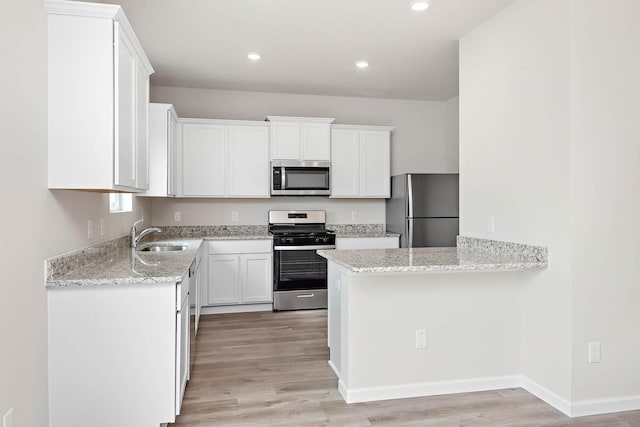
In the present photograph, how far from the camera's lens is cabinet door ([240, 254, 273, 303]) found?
16.3 ft

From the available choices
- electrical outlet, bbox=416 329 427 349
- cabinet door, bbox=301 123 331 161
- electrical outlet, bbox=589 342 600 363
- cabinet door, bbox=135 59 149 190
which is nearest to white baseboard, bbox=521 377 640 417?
electrical outlet, bbox=589 342 600 363

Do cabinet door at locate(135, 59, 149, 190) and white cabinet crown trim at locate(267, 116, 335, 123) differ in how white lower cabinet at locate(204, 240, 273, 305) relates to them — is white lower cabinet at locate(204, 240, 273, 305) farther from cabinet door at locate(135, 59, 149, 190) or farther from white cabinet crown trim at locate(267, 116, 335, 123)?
cabinet door at locate(135, 59, 149, 190)

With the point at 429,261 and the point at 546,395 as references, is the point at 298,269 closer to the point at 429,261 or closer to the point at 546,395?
the point at 429,261

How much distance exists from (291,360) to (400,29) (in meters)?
2.75

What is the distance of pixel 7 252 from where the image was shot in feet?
5.75

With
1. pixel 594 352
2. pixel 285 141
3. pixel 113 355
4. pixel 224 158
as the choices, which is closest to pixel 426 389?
pixel 594 352

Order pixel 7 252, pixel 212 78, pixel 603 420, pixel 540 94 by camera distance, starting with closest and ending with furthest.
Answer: pixel 7 252
pixel 603 420
pixel 540 94
pixel 212 78

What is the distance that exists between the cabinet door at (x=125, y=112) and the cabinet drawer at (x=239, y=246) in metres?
2.36

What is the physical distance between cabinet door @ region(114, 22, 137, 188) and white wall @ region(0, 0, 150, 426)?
32 centimetres

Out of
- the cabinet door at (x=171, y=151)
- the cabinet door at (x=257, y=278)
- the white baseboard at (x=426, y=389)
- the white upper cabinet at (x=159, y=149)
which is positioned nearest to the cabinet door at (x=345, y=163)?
the cabinet door at (x=257, y=278)

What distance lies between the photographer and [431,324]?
283cm

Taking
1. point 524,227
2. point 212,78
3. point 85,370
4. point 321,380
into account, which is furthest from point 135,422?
point 212,78

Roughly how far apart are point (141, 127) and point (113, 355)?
139 centimetres

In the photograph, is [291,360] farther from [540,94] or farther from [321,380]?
[540,94]
